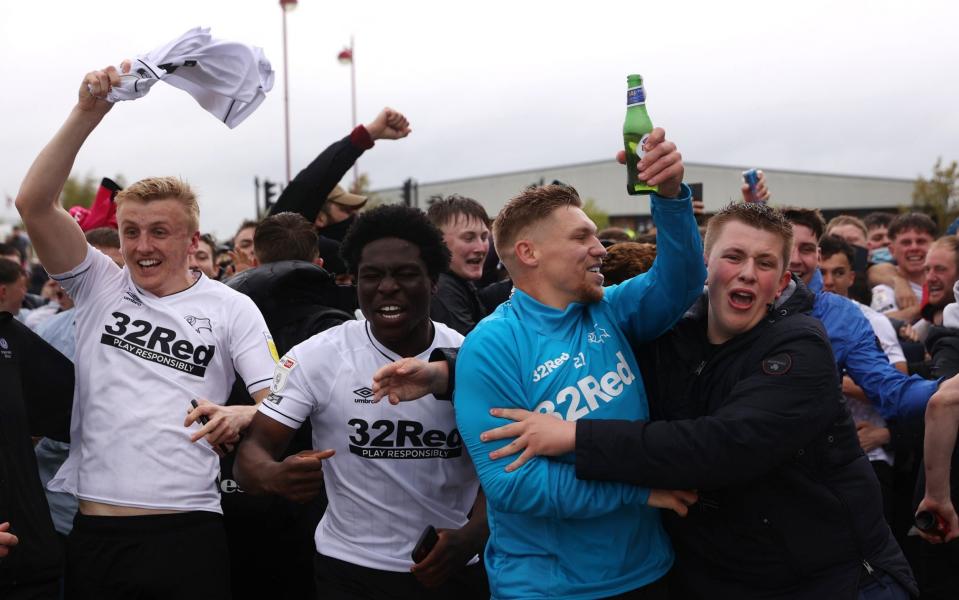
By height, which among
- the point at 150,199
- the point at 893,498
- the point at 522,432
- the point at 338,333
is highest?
the point at 150,199

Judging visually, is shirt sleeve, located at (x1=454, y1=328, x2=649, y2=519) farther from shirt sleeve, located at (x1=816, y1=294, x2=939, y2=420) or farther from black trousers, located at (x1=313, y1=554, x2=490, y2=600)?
shirt sleeve, located at (x1=816, y1=294, x2=939, y2=420)

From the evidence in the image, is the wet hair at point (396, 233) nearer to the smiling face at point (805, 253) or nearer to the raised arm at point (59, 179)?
the raised arm at point (59, 179)

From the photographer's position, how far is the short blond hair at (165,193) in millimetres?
3580

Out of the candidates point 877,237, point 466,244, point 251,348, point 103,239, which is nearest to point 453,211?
point 466,244

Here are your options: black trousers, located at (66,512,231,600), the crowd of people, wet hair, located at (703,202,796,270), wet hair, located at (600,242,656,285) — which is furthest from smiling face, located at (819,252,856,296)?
black trousers, located at (66,512,231,600)

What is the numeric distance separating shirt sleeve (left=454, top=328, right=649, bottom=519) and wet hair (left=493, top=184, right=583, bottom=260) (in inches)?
16.6

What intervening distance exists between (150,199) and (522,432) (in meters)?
2.14

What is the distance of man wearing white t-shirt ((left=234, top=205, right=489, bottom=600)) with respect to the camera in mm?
2971

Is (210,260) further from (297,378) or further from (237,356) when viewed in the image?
(297,378)

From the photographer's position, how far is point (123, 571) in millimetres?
3266

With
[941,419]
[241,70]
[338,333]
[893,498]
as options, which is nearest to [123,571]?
[338,333]

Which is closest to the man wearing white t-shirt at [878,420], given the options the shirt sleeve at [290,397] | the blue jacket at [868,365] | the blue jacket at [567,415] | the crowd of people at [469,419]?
the crowd of people at [469,419]

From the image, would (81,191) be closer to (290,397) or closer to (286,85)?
(286,85)

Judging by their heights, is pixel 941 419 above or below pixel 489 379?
below
